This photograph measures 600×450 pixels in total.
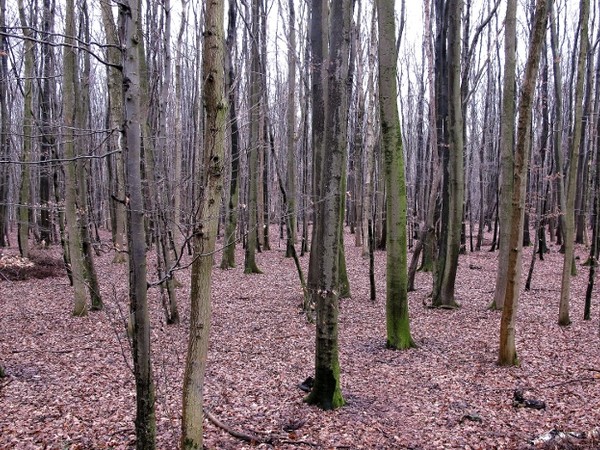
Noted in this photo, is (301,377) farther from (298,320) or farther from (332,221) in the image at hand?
(298,320)

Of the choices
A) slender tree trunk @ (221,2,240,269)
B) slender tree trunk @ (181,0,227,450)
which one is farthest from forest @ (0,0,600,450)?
slender tree trunk @ (221,2,240,269)

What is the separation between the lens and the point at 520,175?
611 cm

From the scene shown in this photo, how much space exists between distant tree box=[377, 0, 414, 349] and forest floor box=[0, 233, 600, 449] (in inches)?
20.3

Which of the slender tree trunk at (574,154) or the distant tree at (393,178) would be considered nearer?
the distant tree at (393,178)

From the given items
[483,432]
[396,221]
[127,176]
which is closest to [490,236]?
[396,221]

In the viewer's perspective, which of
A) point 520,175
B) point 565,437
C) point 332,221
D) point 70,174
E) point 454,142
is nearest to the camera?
point 565,437

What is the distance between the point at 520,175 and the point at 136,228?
490cm

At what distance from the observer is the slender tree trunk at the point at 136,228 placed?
3.40 meters

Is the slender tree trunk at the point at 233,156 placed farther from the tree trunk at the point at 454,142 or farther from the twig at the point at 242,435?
the twig at the point at 242,435

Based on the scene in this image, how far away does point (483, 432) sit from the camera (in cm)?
472

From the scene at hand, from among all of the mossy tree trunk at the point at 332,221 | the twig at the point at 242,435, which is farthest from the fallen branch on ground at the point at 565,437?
the twig at the point at 242,435

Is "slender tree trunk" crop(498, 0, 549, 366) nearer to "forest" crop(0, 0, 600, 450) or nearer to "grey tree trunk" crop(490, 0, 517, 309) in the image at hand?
"forest" crop(0, 0, 600, 450)

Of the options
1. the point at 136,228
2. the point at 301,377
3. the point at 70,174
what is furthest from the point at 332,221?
the point at 70,174

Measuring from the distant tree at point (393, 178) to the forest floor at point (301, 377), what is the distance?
1.69 feet
